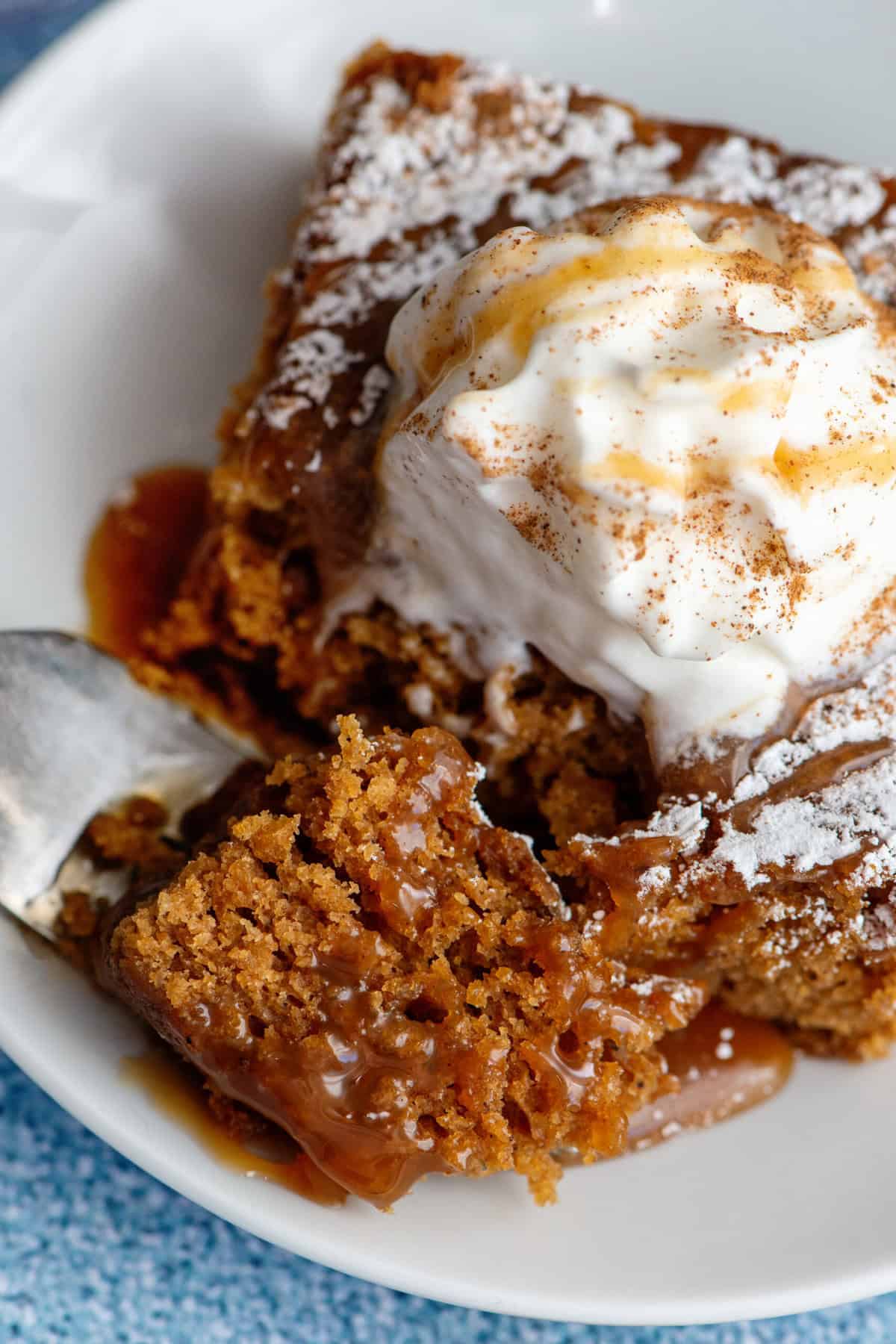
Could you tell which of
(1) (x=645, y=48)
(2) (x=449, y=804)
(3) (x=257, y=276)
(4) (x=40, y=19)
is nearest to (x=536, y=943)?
(2) (x=449, y=804)

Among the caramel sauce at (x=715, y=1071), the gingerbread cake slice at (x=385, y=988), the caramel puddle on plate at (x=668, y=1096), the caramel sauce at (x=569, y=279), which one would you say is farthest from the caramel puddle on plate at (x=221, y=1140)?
the caramel sauce at (x=569, y=279)

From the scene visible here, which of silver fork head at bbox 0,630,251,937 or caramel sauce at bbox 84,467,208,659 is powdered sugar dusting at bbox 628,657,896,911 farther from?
caramel sauce at bbox 84,467,208,659

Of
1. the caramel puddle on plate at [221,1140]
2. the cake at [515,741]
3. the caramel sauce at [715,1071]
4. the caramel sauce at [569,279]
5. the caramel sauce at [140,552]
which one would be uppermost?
the caramel sauce at [569,279]

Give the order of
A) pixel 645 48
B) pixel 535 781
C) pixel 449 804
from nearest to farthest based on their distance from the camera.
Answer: pixel 449 804 → pixel 535 781 → pixel 645 48

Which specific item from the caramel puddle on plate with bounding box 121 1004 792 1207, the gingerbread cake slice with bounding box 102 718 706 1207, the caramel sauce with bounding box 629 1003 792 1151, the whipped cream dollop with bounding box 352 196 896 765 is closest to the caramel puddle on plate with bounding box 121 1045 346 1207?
the caramel puddle on plate with bounding box 121 1004 792 1207

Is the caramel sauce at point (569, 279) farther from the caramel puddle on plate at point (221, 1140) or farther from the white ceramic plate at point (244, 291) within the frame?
the caramel puddle on plate at point (221, 1140)

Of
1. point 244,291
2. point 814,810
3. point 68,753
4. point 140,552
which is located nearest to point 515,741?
point 814,810

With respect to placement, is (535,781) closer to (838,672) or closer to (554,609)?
(554,609)
